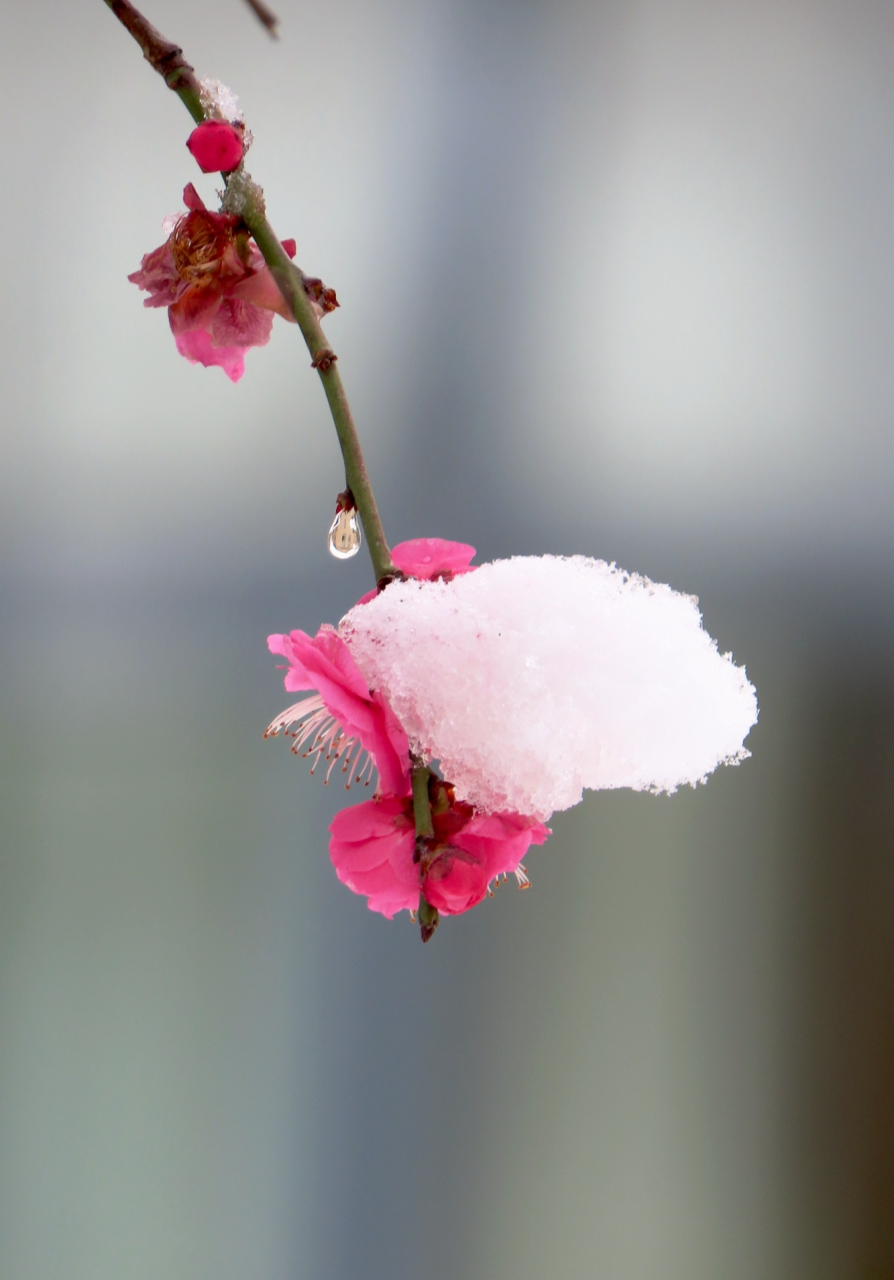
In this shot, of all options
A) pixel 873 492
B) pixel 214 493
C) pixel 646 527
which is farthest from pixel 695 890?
pixel 214 493

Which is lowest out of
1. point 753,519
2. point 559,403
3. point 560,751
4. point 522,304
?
point 560,751

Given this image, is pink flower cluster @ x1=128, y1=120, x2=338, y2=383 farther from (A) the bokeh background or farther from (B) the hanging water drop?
(A) the bokeh background

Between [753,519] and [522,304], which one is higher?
[522,304]

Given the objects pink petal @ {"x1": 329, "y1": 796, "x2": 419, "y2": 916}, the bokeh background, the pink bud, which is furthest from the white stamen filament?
the bokeh background

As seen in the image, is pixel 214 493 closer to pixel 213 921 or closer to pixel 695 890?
pixel 213 921

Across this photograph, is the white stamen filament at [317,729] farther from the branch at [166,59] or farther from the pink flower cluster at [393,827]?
the branch at [166,59]

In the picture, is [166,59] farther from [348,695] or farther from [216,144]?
[348,695]

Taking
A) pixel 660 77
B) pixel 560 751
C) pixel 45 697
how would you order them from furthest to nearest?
1. pixel 660 77
2. pixel 45 697
3. pixel 560 751
